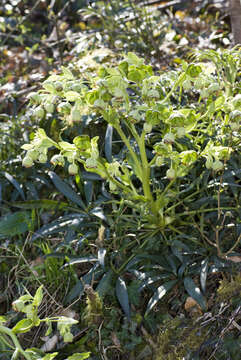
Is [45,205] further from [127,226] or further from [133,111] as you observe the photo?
[133,111]

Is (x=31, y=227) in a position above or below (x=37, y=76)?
below

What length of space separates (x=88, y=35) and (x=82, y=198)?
4.26 ft

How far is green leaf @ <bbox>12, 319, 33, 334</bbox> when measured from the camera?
3.58 feet

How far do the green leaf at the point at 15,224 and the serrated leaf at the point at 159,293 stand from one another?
0.56 meters

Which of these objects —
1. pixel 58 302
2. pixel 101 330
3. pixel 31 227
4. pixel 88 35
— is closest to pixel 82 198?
pixel 31 227

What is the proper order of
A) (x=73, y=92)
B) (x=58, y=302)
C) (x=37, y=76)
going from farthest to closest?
(x=37, y=76)
(x=58, y=302)
(x=73, y=92)

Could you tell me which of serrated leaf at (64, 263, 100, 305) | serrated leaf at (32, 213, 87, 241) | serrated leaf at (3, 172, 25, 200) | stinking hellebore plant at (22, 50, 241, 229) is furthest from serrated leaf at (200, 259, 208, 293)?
serrated leaf at (3, 172, 25, 200)

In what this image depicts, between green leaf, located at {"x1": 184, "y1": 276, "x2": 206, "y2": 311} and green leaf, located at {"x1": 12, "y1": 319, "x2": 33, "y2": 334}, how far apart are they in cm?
47

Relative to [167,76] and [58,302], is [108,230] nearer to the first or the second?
[58,302]

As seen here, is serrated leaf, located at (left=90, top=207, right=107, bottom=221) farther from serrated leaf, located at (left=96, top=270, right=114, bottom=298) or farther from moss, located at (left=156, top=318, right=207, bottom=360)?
moss, located at (left=156, top=318, right=207, bottom=360)

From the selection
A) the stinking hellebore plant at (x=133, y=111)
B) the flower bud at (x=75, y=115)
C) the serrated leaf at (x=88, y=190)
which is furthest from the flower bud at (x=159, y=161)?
the serrated leaf at (x=88, y=190)

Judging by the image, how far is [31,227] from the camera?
66.2 inches

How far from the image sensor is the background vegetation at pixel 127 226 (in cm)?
122

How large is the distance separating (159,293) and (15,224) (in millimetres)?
634
